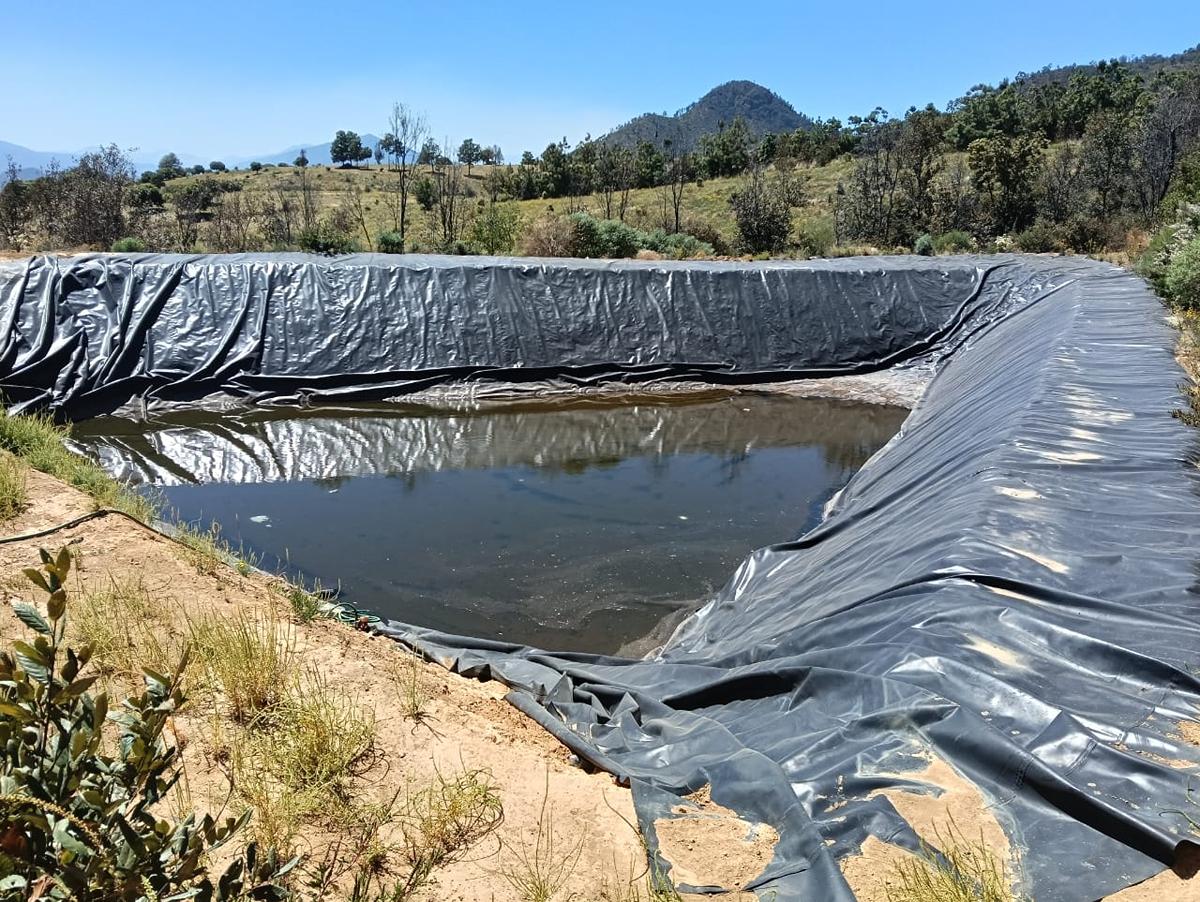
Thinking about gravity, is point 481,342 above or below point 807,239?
below

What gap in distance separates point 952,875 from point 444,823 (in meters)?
1.55

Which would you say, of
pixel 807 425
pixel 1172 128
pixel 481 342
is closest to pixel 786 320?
pixel 807 425

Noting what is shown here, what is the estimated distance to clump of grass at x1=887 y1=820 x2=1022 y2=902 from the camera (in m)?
1.97

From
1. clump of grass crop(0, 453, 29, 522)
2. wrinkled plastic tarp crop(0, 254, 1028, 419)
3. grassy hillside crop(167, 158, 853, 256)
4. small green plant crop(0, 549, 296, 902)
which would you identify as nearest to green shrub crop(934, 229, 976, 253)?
grassy hillside crop(167, 158, 853, 256)

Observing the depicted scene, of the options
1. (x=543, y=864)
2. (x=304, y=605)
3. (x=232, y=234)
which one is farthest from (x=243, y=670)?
(x=232, y=234)

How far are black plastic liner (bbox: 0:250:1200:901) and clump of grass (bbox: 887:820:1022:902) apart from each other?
85mm

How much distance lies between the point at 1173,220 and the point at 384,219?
23278 mm

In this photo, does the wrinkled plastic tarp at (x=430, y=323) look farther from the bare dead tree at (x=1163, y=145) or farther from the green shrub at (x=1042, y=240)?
the bare dead tree at (x=1163, y=145)

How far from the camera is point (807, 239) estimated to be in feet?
66.9

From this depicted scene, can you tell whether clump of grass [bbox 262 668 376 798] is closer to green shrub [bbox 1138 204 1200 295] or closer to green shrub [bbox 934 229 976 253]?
green shrub [bbox 1138 204 1200 295]

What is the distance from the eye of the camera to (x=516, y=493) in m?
7.52

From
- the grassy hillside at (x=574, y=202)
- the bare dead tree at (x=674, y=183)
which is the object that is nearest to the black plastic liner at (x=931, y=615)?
the grassy hillside at (x=574, y=202)

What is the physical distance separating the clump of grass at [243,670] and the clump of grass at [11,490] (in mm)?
2436

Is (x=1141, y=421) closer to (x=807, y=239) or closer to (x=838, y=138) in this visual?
(x=807, y=239)
